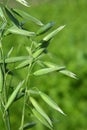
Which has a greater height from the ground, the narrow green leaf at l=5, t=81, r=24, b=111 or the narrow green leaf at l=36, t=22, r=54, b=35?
the narrow green leaf at l=36, t=22, r=54, b=35

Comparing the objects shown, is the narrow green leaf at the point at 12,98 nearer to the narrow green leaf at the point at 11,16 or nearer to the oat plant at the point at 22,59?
the oat plant at the point at 22,59

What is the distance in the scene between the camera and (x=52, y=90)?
4582mm

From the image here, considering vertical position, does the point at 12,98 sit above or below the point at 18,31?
below

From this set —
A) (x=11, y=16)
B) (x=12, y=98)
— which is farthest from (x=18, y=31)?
(x=12, y=98)

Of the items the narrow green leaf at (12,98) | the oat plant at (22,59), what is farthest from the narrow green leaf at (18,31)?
the narrow green leaf at (12,98)

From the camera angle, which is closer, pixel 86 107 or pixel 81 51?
pixel 86 107

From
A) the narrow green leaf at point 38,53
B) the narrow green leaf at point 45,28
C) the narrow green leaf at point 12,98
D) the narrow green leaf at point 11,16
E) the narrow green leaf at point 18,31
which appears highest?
the narrow green leaf at point 11,16

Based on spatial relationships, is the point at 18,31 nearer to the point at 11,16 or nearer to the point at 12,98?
the point at 11,16

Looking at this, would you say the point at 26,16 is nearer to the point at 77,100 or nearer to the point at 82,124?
the point at 82,124

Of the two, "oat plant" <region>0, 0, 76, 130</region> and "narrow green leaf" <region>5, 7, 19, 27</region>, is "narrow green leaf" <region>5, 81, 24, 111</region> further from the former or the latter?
"narrow green leaf" <region>5, 7, 19, 27</region>

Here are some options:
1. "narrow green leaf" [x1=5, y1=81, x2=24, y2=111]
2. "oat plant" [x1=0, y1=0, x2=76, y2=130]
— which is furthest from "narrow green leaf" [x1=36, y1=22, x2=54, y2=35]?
"narrow green leaf" [x1=5, y1=81, x2=24, y2=111]

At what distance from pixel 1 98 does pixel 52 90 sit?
3.34m

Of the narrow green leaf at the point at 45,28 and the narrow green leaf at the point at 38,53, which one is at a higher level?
the narrow green leaf at the point at 45,28

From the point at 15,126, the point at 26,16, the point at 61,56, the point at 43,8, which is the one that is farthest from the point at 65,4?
the point at 26,16
